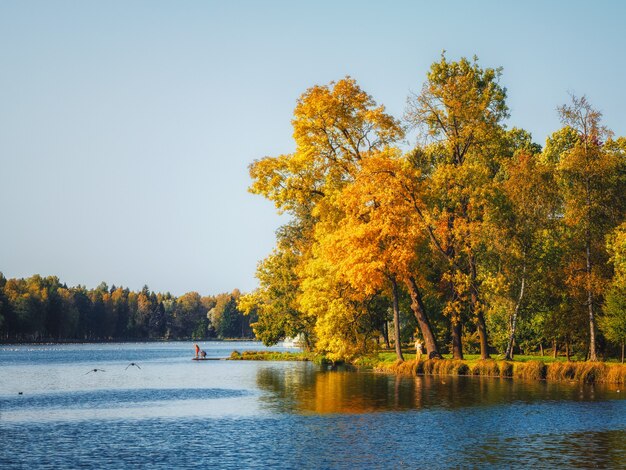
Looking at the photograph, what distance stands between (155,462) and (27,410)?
1749cm

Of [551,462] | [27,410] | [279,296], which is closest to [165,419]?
[27,410]

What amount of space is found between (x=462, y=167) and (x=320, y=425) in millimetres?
32300

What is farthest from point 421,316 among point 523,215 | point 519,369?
point 523,215

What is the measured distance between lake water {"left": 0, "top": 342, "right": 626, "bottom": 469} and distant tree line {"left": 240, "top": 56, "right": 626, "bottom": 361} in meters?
9.85

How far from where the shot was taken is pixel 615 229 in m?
54.3

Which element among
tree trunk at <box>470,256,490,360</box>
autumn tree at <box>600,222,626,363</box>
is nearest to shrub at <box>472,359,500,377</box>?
tree trunk at <box>470,256,490,360</box>

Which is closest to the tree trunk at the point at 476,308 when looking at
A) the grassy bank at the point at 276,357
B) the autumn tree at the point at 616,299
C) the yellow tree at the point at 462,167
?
the yellow tree at the point at 462,167

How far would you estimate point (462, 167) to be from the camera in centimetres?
6053

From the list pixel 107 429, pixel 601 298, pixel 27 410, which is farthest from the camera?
pixel 601 298

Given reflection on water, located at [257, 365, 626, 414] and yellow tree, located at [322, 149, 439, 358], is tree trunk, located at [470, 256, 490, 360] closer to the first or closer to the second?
yellow tree, located at [322, 149, 439, 358]

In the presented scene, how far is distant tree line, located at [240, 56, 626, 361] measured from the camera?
57562mm

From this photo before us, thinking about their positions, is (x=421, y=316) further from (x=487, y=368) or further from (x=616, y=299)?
(x=616, y=299)

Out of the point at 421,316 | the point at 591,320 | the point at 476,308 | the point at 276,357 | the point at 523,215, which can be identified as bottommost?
the point at 276,357

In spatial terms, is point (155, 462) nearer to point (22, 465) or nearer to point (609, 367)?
point (22, 465)
